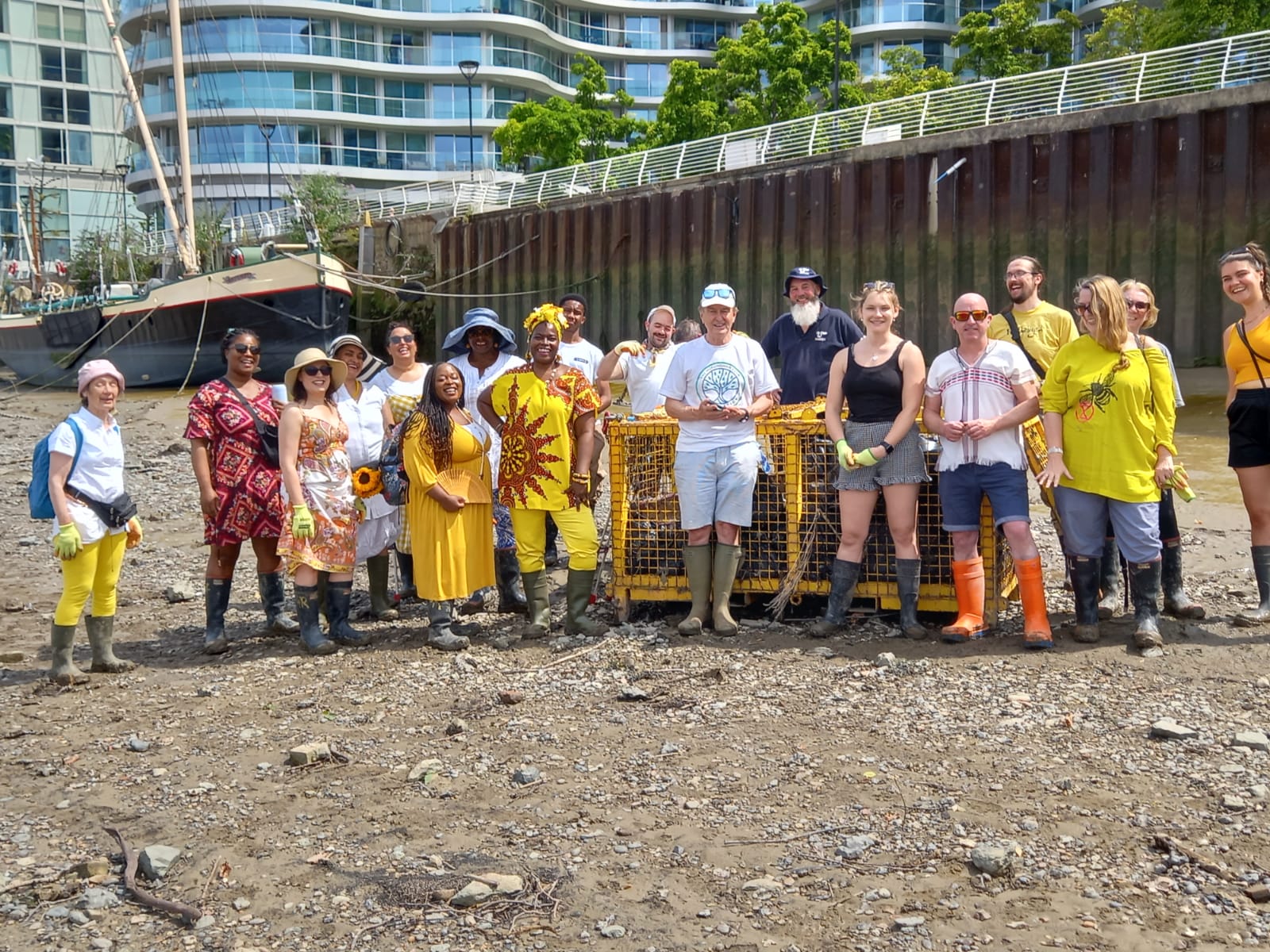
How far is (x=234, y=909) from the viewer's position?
4207 millimetres

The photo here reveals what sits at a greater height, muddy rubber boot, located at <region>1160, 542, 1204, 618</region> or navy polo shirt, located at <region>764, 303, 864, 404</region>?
navy polo shirt, located at <region>764, 303, 864, 404</region>

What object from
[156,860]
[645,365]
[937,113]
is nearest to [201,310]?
[937,113]

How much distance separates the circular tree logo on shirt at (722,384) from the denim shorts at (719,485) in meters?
0.27

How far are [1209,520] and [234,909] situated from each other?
31.2 feet

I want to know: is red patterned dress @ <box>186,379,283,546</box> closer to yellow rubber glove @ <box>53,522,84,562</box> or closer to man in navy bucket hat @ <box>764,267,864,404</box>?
yellow rubber glove @ <box>53,522,84,562</box>

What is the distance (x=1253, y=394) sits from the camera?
279 inches

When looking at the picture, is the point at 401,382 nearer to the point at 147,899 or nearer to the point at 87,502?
the point at 87,502

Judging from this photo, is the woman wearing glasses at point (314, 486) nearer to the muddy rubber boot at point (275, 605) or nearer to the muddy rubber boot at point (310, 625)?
the muddy rubber boot at point (310, 625)

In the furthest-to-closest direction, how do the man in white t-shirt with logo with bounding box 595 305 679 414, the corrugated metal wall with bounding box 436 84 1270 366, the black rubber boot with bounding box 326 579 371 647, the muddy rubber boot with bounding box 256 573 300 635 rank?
the corrugated metal wall with bounding box 436 84 1270 366 < the man in white t-shirt with logo with bounding box 595 305 679 414 < the muddy rubber boot with bounding box 256 573 300 635 < the black rubber boot with bounding box 326 579 371 647

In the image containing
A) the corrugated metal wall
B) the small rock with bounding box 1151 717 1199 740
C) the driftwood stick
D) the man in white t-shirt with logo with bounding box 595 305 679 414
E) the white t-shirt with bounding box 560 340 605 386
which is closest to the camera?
the driftwood stick

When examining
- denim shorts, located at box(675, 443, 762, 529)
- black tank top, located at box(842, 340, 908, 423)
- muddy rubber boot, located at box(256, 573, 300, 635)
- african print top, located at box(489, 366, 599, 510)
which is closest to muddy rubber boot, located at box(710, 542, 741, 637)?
denim shorts, located at box(675, 443, 762, 529)

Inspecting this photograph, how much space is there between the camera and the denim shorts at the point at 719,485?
7.37m

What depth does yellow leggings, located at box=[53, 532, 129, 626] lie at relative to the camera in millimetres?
7016

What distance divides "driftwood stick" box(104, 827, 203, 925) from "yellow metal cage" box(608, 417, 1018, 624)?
147 inches
